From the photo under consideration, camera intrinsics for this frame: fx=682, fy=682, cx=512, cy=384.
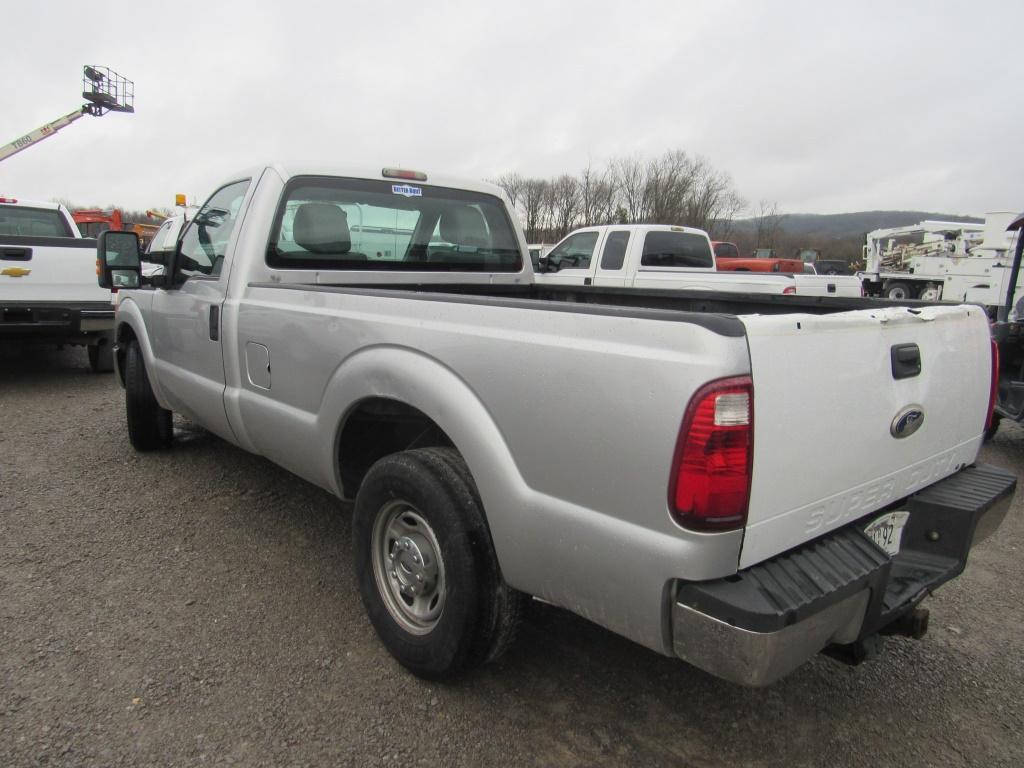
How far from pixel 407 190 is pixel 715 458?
9.27ft

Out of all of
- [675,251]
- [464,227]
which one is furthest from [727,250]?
[464,227]

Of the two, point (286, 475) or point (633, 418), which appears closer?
point (633, 418)

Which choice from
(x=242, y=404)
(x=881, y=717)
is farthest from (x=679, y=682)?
(x=242, y=404)

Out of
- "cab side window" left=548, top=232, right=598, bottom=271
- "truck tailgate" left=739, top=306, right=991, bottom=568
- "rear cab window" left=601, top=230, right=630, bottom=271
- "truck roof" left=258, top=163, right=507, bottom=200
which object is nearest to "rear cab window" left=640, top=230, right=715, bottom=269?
"rear cab window" left=601, top=230, right=630, bottom=271

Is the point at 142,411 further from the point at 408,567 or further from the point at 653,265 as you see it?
the point at 653,265

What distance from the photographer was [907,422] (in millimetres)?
2033

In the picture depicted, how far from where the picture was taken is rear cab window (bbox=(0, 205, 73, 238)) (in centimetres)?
905

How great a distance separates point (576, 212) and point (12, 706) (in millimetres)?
52378

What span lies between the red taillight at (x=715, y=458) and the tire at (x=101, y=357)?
8.45 meters

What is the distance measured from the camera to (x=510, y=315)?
204 centimetres

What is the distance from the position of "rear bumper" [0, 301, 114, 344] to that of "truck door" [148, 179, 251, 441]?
381cm

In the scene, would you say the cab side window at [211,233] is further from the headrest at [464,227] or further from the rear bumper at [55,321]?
the rear bumper at [55,321]

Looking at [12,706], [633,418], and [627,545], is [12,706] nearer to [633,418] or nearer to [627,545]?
[627,545]

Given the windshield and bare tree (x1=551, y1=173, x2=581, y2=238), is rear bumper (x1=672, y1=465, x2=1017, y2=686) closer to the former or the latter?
the windshield
